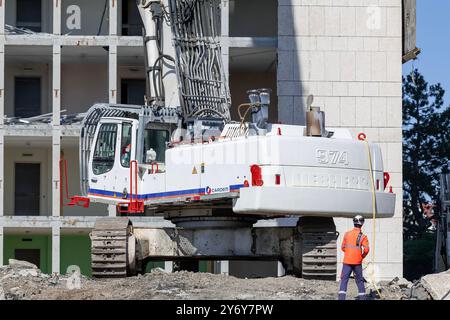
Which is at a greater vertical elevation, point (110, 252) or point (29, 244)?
point (110, 252)

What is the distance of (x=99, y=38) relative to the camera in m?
48.2

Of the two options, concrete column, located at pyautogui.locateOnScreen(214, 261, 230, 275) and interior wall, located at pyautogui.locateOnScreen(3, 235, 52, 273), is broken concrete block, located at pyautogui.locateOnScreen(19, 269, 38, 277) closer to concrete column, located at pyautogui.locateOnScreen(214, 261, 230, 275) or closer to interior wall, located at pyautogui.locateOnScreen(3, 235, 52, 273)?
concrete column, located at pyautogui.locateOnScreen(214, 261, 230, 275)

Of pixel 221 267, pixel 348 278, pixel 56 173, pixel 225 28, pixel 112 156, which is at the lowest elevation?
pixel 221 267

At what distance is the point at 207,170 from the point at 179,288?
3.10m

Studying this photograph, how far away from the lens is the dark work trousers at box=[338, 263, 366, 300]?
23.6 meters

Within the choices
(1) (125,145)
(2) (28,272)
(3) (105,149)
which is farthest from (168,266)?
(1) (125,145)

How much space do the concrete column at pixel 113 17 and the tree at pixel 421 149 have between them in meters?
24.4

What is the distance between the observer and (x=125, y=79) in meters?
52.0

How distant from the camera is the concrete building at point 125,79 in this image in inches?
1829

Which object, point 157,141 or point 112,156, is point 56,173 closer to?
point 112,156

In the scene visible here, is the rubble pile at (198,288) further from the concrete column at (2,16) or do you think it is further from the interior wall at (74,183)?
the interior wall at (74,183)

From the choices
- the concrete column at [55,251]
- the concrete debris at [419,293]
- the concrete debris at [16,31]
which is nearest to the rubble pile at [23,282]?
the concrete debris at [419,293]

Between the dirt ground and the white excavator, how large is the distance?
0.98 m
